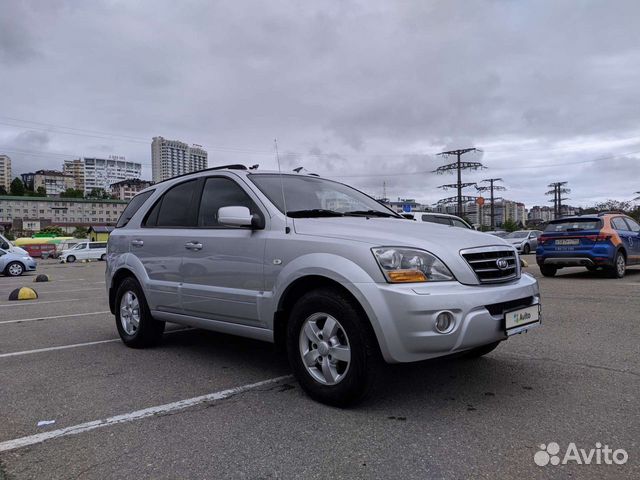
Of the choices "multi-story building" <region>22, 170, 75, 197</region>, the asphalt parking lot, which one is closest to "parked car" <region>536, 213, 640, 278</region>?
the asphalt parking lot

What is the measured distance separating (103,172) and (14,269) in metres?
129

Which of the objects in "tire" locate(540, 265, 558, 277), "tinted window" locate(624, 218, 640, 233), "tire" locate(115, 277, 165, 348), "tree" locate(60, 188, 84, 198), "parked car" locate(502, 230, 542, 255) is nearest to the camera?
"tire" locate(115, 277, 165, 348)

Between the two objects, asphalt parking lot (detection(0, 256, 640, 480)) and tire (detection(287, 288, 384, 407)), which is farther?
tire (detection(287, 288, 384, 407))

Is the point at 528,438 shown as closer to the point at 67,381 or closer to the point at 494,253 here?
the point at 494,253

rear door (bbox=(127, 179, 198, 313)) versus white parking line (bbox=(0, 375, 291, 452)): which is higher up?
rear door (bbox=(127, 179, 198, 313))

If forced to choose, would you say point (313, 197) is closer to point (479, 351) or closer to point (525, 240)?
point (479, 351)

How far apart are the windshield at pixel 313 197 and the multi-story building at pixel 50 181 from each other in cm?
16032

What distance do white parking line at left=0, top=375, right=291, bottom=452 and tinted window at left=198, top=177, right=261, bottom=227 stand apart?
1496 mm

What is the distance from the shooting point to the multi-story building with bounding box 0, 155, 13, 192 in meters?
150

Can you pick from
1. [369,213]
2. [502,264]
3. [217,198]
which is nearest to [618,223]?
[369,213]

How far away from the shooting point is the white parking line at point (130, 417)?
3004 mm

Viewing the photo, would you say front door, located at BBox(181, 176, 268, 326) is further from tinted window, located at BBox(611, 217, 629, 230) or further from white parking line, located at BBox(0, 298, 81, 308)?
tinted window, located at BBox(611, 217, 629, 230)

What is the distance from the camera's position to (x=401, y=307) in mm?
3109

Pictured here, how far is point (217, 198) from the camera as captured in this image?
15.5 feet
